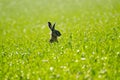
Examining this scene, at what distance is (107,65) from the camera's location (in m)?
8.19

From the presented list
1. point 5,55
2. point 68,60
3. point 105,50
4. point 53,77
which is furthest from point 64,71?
point 5,55

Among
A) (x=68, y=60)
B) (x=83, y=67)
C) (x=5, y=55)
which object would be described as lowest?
(x=83, y=67)

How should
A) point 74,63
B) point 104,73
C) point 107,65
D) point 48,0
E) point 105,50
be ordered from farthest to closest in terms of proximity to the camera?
point 48,0, point 105,50, point 74,63, point 107,65, point 104,73

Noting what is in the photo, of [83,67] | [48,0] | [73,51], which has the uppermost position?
[48,0]

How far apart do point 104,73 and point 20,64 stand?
12.4ft

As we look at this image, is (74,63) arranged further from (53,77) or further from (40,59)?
(40,59)

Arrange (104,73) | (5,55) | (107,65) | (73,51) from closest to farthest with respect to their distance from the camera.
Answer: (104,73)
(107,65)
(73,51)
(5,55)

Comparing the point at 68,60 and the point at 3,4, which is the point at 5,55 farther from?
the point at 3,4

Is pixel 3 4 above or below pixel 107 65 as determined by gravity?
above

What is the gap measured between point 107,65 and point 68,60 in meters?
1.61

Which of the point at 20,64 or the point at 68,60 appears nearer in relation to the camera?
the point at 68,60

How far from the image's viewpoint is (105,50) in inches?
393

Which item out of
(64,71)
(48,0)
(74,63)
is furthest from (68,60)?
(48,0)

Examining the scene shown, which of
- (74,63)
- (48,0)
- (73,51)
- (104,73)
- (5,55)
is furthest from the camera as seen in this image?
(48,0)
